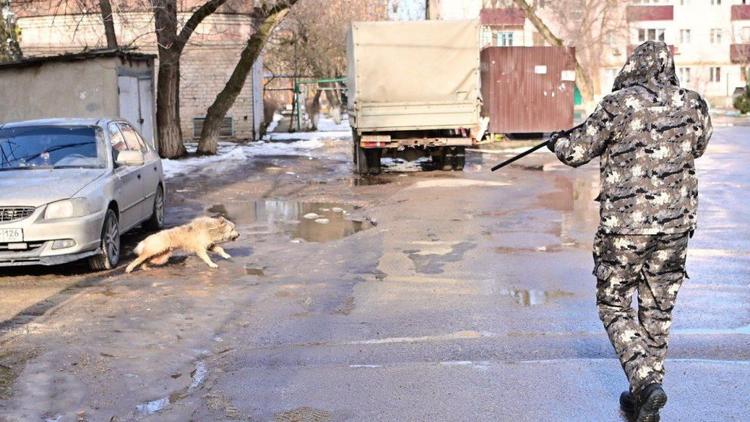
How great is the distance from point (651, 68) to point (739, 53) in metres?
65.3

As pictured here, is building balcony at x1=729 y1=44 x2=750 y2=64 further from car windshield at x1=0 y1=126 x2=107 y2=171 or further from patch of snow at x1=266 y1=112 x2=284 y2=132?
car windshield at x1=0 y1=126 x2=107 y2=171

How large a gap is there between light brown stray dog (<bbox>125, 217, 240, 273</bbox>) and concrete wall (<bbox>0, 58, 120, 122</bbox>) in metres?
11.4

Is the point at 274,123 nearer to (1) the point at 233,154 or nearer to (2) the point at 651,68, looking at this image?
(1) the point at 233,154

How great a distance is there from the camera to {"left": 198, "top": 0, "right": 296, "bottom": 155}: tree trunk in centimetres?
2364

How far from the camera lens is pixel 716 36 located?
6800cm

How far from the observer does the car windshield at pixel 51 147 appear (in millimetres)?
9918

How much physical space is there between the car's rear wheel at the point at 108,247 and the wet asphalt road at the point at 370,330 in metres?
0.20

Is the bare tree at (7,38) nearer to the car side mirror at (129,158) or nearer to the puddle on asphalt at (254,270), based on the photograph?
the car side mirror at (129,158)

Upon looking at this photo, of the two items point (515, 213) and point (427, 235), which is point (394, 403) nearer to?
point (427, 235)

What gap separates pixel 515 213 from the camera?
13.1 meters

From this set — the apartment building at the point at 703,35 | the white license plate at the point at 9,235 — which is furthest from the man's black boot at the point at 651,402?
the apartment building at the point at 703,35

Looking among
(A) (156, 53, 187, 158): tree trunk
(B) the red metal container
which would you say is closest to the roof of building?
(A) (156, 53, 187, 158): tree trunk

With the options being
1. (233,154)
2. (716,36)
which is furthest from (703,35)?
(233,154)

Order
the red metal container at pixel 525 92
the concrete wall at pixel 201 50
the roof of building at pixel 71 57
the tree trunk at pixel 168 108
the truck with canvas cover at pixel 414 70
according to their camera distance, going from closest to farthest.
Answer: the truck with canvas cover at pixel 414 70
the roof of building at pixel 71 57
the tree trunk at pixel 168 108
the concrete wall at pixel 201 50
the red metal container at pixel 525 92
